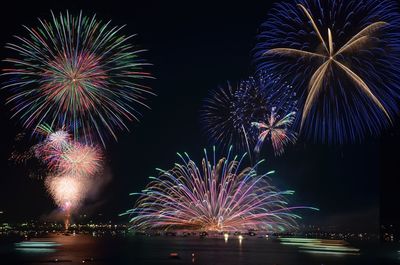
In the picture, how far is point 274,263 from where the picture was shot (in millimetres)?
79625

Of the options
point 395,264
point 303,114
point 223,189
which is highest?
point 303,114

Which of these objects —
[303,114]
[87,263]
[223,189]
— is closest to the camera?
[303,114]

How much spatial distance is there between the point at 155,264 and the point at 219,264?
9465mm

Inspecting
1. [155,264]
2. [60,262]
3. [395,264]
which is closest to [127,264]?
[155,264]

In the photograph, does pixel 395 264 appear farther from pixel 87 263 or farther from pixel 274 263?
pixel 87 263

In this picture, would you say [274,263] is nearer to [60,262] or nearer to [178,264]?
[178,264]

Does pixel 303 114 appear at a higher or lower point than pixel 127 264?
higher

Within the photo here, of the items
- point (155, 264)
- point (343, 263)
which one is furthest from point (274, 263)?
point (155, 264)

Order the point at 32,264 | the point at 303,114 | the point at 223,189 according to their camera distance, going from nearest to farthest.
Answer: the point at 303,114
the point at 32,264
the point at 223,189

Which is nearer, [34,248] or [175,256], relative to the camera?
[175,256]

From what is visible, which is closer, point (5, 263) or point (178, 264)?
point (5, 263)

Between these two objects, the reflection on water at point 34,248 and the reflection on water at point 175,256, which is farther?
the reflection on water at point 34,248

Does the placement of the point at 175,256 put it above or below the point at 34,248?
below

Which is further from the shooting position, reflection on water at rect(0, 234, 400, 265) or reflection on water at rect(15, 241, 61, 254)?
reflection on water at rect(15, 241, 61, 254)
